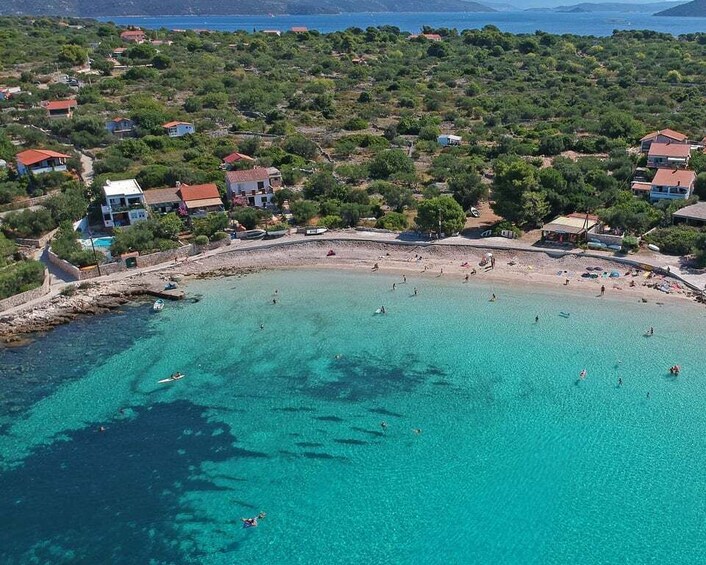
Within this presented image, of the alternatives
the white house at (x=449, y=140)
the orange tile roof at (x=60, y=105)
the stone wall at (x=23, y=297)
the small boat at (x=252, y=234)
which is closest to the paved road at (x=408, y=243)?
the stone wall at (x=23, y=297)

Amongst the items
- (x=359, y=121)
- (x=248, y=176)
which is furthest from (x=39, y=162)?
(x=359, y=121)

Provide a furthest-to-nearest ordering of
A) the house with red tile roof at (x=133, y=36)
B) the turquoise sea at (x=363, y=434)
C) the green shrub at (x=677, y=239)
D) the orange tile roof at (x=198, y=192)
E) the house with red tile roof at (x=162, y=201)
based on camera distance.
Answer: the house with red tile roof at (x=133, y=36), the orange tile roof at (x=198, y=192), the house with red tile roof at (x=162, y=201), the green shrub at (x=677, y=239), the turquoise sea at (x=363, y=434)

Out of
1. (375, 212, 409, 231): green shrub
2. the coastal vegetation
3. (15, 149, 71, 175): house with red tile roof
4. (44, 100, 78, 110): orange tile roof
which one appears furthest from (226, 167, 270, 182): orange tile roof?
(44, 100, 78, 110): orange tile roof

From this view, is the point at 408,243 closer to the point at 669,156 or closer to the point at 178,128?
the point at 669,156

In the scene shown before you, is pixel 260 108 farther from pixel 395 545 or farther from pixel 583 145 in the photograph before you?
pixel 395 545

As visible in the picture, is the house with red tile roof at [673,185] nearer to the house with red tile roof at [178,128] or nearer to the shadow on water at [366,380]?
the shadow on water at [366,380]

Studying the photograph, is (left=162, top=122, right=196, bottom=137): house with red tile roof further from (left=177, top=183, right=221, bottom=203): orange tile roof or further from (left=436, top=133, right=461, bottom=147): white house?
(left=436, top=133, right=461, bottom=147): white house
